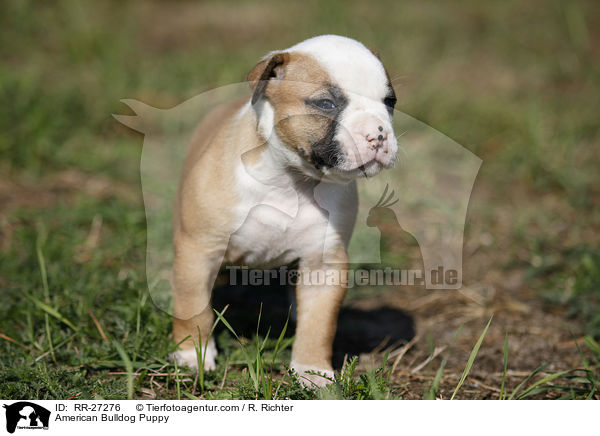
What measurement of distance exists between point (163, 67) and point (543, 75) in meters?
4.39

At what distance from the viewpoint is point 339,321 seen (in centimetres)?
359

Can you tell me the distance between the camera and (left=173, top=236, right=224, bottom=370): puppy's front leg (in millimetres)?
2836

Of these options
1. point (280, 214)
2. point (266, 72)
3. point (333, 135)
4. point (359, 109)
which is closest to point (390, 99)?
point (359, 109)

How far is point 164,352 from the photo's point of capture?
2857 millimetres

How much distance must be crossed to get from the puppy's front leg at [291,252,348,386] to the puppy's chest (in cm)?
14

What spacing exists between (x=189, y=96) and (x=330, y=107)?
4134 mm

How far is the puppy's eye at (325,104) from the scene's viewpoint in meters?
2.45

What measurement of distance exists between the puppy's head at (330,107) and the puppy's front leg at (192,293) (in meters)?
0.60

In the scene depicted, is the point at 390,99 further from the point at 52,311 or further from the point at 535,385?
the point at 52,311
